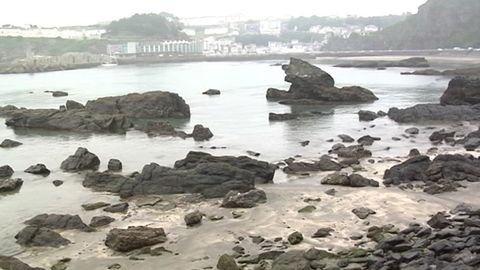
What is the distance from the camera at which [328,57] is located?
196 meters

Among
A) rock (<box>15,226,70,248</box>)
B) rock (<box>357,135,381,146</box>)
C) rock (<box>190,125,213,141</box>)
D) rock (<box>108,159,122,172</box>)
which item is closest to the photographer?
rock (<box>15,226,70,248</box>)

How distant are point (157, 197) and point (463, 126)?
26.1 metres

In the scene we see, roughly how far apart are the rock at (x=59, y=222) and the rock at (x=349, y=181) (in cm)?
1043

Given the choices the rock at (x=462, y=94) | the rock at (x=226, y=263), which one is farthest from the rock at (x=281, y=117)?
the rock at (x=226, y=263)

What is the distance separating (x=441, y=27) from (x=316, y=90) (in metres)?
121

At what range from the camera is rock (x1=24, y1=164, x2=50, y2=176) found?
29328 millimetres

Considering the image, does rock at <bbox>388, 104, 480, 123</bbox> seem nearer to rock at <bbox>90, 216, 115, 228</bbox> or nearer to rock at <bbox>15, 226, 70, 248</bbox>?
rock at <bbox>90, 216, 115, 228</bbox>

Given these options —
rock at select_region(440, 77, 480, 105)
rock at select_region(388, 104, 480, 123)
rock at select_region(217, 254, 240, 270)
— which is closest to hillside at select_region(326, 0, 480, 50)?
rock at select_region(440, 77, 480, 105)

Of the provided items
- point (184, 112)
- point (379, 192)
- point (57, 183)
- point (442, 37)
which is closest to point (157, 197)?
point (57, 183)

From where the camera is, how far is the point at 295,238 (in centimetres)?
1697

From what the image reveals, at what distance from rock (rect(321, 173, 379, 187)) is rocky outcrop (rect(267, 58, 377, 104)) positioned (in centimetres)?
3764

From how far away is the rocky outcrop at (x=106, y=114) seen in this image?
45812 mm

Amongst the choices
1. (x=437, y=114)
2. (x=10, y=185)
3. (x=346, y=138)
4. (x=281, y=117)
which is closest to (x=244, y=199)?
(x=10, y=185)

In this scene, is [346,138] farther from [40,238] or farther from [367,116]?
[40,238]
